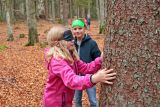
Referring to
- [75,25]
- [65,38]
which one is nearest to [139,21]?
[65,38]

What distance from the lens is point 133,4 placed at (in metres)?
2.53

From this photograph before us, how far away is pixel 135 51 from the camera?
2.54 metres

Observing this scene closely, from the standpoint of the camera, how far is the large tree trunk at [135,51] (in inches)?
97.0

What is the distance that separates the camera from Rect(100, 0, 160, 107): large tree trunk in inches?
97.0

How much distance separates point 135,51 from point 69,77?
25.6 inches

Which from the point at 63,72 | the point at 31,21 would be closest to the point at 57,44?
the point at 63,72

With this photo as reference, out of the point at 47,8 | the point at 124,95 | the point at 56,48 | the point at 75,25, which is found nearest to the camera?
the point at 124,95

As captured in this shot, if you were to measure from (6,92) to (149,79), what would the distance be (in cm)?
586

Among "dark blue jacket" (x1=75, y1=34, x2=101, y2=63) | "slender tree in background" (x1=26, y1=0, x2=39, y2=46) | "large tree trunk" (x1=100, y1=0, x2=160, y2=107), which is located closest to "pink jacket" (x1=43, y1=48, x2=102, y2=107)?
"large tree trunk" (x1=100, y1=0, x2=160, y2=107)

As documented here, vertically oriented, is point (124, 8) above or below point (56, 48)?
above

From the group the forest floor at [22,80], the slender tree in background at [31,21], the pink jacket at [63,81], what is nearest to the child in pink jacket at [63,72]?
the pink jacket at [63,81]

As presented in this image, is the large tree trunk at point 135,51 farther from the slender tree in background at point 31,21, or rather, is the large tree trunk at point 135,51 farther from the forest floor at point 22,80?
the slender tree in background at point 31,21

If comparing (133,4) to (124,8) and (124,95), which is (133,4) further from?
(124,95)

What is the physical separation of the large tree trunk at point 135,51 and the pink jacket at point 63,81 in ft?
0.95
